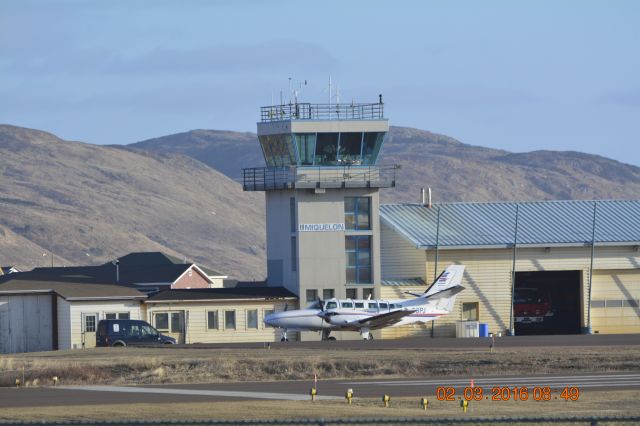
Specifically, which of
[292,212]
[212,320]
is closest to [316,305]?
[212,320]

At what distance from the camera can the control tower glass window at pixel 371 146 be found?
219 feet

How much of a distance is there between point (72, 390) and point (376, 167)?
33.8m

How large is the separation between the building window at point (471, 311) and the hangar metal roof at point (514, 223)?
9.16 ft

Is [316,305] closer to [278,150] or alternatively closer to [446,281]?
[446,281]

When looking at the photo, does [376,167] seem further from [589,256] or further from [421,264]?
[589,256]

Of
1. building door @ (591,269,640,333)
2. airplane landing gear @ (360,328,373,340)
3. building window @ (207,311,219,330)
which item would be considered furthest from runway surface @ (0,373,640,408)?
building door @ (591,269,640,333)

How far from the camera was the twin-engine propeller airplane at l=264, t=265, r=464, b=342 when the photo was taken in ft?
196

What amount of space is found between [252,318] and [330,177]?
7.55m

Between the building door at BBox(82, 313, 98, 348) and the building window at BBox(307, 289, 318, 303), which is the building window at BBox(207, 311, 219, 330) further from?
the building door at BBox(82, 313, 98, 348)

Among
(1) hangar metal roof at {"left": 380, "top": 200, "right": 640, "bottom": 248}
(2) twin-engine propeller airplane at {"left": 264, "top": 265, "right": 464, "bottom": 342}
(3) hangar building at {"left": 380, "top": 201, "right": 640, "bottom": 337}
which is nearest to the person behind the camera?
(2) twin-engine propeller airplane at {"left": 264, "top": 265, "right": 464, "bottom": 342}

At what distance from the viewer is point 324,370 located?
39312mm

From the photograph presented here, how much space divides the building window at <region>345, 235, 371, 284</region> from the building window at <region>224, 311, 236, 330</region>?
19.3ft

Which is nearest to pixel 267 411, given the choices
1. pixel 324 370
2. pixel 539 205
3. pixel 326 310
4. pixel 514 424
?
pixel 514 424

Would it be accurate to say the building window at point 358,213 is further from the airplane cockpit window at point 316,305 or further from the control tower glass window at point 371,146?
the airplane cockpit window at point 316,305
